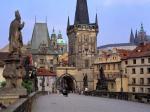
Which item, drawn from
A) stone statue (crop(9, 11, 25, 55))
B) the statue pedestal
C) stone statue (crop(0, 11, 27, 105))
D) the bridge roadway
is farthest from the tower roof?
the statue pedestal

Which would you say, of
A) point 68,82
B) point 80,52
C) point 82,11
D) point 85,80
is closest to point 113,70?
point 85,80

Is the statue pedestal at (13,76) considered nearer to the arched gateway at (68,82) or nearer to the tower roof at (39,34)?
the arched gateway at (68,82)

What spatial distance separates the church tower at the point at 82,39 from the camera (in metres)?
135

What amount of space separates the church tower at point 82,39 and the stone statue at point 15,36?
110364mm

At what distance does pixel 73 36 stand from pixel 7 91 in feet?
397

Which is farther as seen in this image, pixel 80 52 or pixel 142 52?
pixel 80 52

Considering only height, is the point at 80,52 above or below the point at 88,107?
above

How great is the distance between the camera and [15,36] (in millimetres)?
21109

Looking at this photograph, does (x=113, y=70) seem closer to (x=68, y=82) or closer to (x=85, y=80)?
(x=85, y=80)

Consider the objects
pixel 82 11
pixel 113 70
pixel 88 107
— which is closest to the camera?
pixel 88 107

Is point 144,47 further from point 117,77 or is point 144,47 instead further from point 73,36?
point 73,36

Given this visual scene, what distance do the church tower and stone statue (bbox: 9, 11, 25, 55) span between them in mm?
110364

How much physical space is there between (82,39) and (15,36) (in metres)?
117

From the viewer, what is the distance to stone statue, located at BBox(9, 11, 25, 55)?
21078 millimetres
